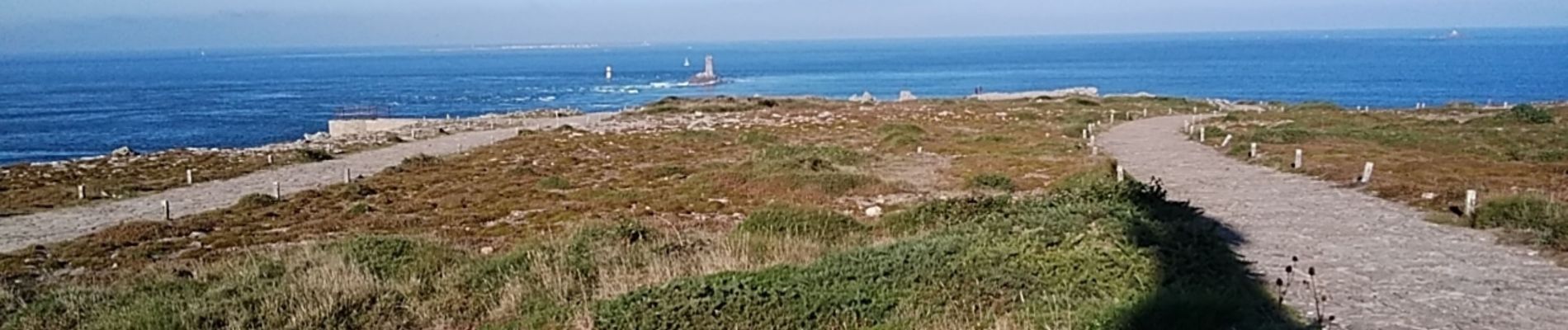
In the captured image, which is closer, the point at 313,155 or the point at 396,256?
the point at 396,256

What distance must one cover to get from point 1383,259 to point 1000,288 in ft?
16.8

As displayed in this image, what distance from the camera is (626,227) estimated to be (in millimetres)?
14906

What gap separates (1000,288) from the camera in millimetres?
9852

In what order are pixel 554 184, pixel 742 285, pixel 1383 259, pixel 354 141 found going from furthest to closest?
pixel 354 141, pixel 554 184, pixel 1383 259, pixel 742 285

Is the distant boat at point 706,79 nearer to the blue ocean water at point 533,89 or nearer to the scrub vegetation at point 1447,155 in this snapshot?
the blue ocean water at point 533,89

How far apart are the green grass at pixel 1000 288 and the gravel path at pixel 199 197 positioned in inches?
657

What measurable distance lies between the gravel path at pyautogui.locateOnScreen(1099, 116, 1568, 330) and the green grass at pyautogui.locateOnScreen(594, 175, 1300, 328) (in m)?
0.93

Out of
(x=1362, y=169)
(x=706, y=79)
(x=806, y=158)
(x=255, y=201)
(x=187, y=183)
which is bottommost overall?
(x=706, y=79)

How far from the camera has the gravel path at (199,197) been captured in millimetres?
23562

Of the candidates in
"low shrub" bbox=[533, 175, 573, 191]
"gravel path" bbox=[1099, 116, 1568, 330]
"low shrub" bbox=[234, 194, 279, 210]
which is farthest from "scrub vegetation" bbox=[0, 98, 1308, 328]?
"low shrub" bbox=[533, 175, 573, 191]

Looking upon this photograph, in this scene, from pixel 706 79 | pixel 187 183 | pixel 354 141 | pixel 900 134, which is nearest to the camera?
pixel 187 183

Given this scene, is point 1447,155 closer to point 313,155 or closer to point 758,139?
point 758,139

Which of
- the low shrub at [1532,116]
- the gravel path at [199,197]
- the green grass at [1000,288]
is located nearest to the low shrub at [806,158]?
the gravel path at [199,197]

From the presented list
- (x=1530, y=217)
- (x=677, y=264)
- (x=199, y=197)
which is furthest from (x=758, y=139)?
→ (x=677, y=264)
